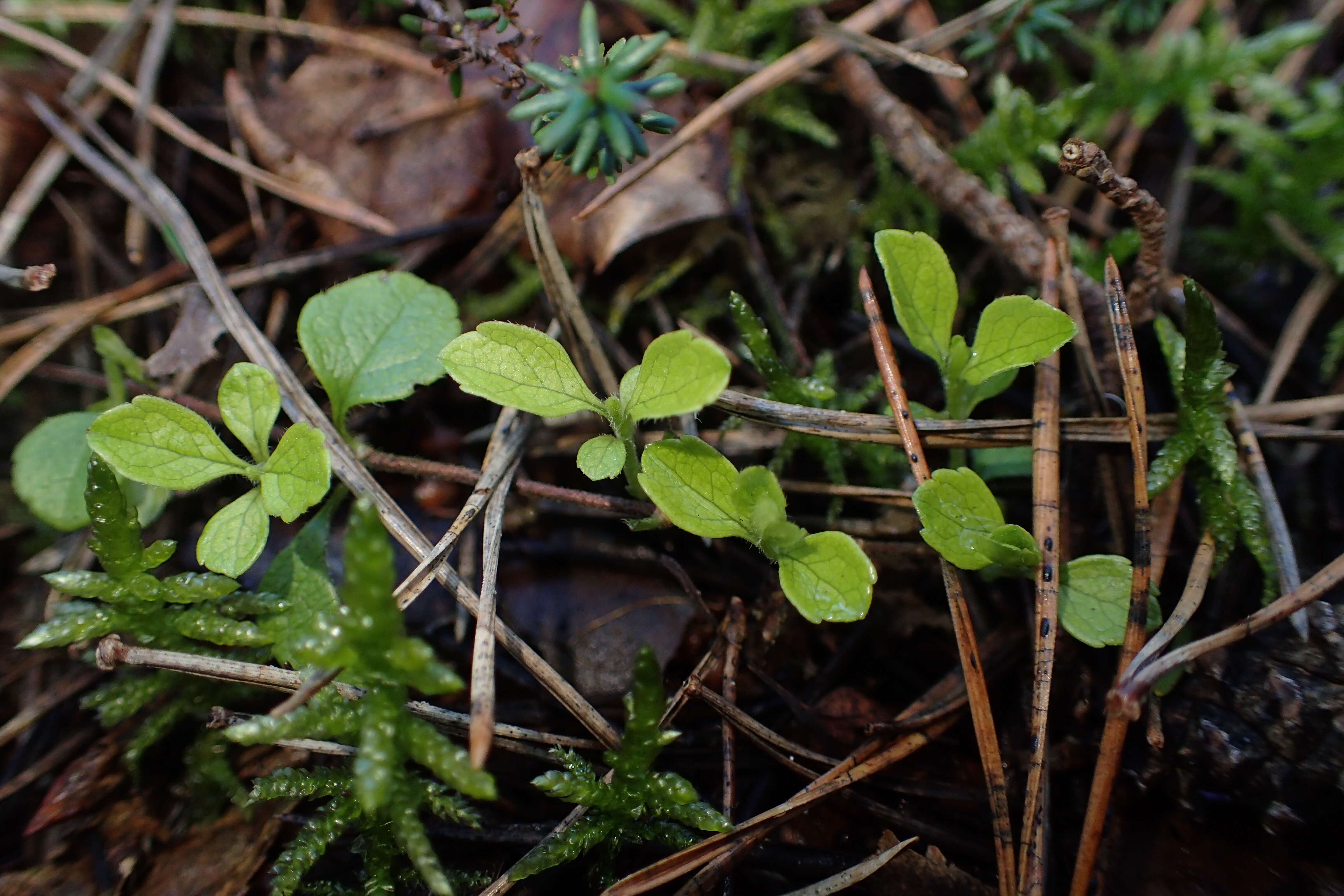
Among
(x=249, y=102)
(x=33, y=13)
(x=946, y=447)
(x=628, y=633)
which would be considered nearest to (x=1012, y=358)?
(x=946, y=447)

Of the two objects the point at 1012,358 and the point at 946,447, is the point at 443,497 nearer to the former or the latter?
the point at 946,447

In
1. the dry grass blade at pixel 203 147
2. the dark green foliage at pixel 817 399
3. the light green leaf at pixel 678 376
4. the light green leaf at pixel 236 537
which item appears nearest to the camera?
the light green leaf at pixel 678 376

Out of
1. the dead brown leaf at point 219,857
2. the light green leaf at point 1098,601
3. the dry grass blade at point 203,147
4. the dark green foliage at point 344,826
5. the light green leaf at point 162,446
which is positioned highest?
the light green leaf at point 1098,601

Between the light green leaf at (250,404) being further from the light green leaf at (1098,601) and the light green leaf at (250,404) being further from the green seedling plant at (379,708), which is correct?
the light green leaf at (1098,601)

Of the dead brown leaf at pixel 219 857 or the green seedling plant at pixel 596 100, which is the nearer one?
the green seedling plant at pixel 596 100

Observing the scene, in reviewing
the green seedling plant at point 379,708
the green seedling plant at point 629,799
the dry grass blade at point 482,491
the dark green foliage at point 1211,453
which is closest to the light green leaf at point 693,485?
the green seedling plant at point 629,799

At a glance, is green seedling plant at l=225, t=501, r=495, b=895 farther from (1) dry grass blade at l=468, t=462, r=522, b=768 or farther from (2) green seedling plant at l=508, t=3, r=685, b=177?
(2) green seedling plant at l=508, t=3, r=685, b=177

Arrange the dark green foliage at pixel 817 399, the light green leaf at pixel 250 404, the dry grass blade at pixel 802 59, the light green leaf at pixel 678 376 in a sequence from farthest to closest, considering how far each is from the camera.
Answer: the dry grass blade at pixel 802 59 → the dark green foliage at pixel 817 399 → the light green leaf at pixel 250 404 → the light green leaf at pixel 678 376
